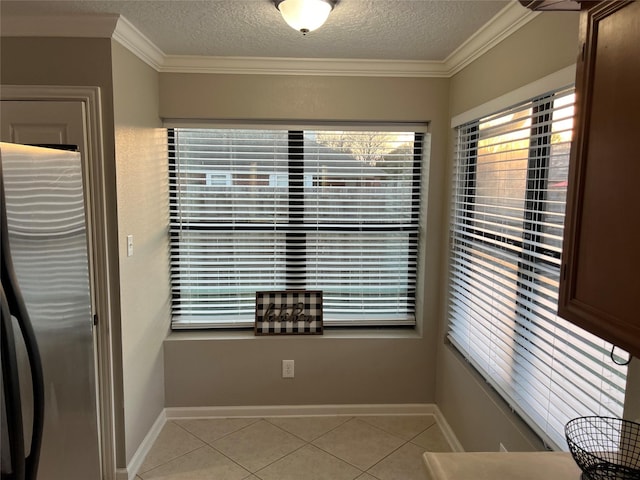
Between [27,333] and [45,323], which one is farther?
[45,323]

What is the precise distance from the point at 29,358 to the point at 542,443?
5.89ft

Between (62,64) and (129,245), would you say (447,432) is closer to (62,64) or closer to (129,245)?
(129,245)

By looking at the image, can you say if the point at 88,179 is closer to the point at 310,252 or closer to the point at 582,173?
the point at 310,252

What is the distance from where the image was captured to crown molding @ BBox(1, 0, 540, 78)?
1.92 m

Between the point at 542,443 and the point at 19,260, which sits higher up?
the point at 19,260

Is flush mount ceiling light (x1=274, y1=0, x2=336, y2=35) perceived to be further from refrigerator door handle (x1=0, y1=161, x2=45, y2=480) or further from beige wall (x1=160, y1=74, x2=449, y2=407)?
refrigerator door handle (x1=0, y1=161, x2=45, y2=480)

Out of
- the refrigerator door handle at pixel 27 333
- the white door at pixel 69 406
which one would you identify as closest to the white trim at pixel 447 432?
the white door at pixel 69 406

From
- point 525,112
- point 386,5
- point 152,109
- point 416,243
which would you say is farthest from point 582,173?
point 152,109

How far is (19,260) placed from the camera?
3.45ft

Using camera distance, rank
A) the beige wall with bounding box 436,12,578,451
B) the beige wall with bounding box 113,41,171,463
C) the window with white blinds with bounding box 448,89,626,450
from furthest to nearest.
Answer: the beige wall with bounding box 113,41,171,463, the beige wall with bounding box 436,12,578,451, the window with white blinds with bounding box 448,89,626,450

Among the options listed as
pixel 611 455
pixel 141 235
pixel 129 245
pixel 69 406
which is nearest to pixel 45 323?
pixel 69 406

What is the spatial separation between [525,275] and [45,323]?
1768mm

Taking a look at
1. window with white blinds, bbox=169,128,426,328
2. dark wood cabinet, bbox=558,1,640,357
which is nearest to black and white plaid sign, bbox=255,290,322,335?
window with white blinds, bbox=169,128,426,328

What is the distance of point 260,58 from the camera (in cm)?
252
